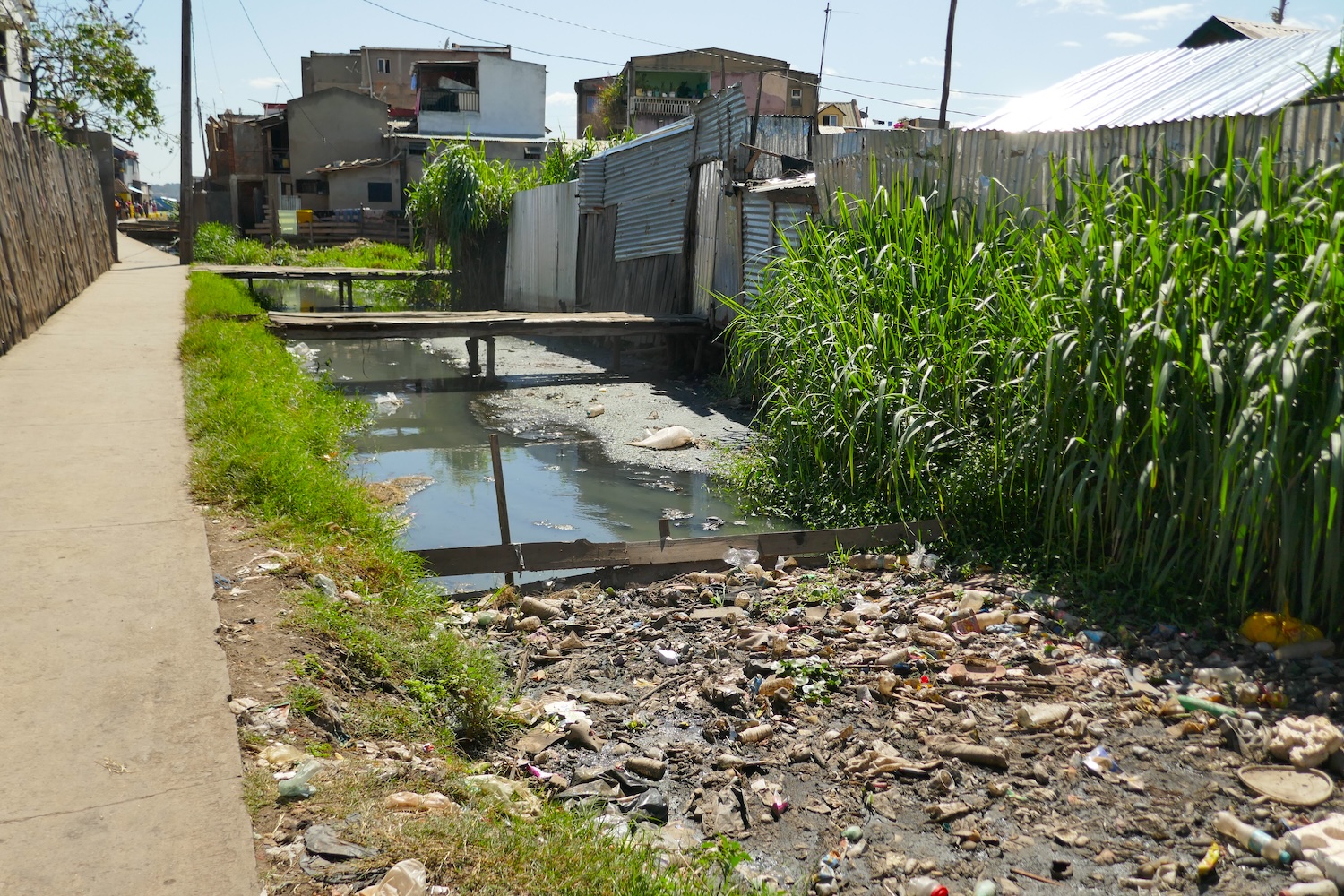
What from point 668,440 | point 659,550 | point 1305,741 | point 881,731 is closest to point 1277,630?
point 1305,741

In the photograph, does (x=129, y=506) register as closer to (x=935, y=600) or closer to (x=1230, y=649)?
(x=935, y=600)

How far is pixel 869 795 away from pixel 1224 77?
5.39m

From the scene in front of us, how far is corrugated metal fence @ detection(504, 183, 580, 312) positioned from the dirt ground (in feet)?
38.2

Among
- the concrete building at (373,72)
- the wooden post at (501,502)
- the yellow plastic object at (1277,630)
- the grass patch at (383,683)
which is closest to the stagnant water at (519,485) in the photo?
the wooden post at (501,502)

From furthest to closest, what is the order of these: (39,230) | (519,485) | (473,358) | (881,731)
Result: 1. (473,358)
2. (39,230)
3. (519,485)
4. (881,731)

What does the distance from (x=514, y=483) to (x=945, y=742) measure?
4801 millimetres

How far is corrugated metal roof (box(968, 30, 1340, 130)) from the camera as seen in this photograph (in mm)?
5684

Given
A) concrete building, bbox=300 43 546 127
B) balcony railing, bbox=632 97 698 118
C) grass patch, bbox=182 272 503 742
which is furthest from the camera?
concrete building, bbox=300 43 546 127

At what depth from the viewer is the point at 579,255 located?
15.4 meters

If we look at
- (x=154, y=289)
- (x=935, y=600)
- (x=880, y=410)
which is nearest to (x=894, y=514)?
(x=880, y=410)

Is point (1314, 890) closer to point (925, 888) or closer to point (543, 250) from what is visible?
point (925, 888)

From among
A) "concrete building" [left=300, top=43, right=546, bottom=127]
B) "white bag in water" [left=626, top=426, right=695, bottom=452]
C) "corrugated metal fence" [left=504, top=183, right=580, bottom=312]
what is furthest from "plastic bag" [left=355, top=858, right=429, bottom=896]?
"concrete building" [left=300, top=43, right=546, bottom=127]

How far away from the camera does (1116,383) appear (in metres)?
4.03

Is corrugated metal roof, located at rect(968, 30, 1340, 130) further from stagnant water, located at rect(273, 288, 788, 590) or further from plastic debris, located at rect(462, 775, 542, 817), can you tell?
plastic debris, located at rect(462, 775, 542, 817)
